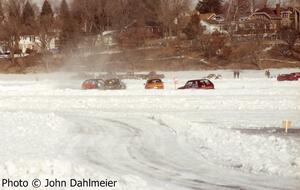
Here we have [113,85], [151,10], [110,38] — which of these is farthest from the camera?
[151,10]

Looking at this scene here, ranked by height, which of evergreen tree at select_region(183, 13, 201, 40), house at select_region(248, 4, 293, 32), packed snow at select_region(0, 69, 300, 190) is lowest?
packed snow at select_region(0, 69, 300, 190)

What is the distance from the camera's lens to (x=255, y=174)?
11828 mm

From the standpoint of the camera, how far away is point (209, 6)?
146250 mm

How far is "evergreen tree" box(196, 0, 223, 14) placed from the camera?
145m

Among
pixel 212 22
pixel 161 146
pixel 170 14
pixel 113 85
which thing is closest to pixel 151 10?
pixel 212 22

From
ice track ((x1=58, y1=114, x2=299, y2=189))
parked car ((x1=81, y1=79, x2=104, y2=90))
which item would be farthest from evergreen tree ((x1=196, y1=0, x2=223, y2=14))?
ice track ((x1=58, y1=114, x2=299, y2=189))

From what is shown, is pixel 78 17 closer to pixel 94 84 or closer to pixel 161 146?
pixel 94 84

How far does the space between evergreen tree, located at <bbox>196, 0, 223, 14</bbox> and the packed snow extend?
11860cm

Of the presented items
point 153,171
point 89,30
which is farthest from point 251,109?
point 89,30

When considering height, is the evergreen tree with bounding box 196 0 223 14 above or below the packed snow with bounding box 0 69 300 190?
above

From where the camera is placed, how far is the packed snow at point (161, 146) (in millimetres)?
10784

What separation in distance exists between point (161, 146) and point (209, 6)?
133629 mm

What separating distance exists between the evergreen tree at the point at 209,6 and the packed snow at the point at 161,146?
119 meters

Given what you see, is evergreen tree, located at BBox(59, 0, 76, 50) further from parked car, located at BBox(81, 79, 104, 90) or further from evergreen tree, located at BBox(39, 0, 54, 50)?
parked car, located at BBox(81, 79, 104, 90)
